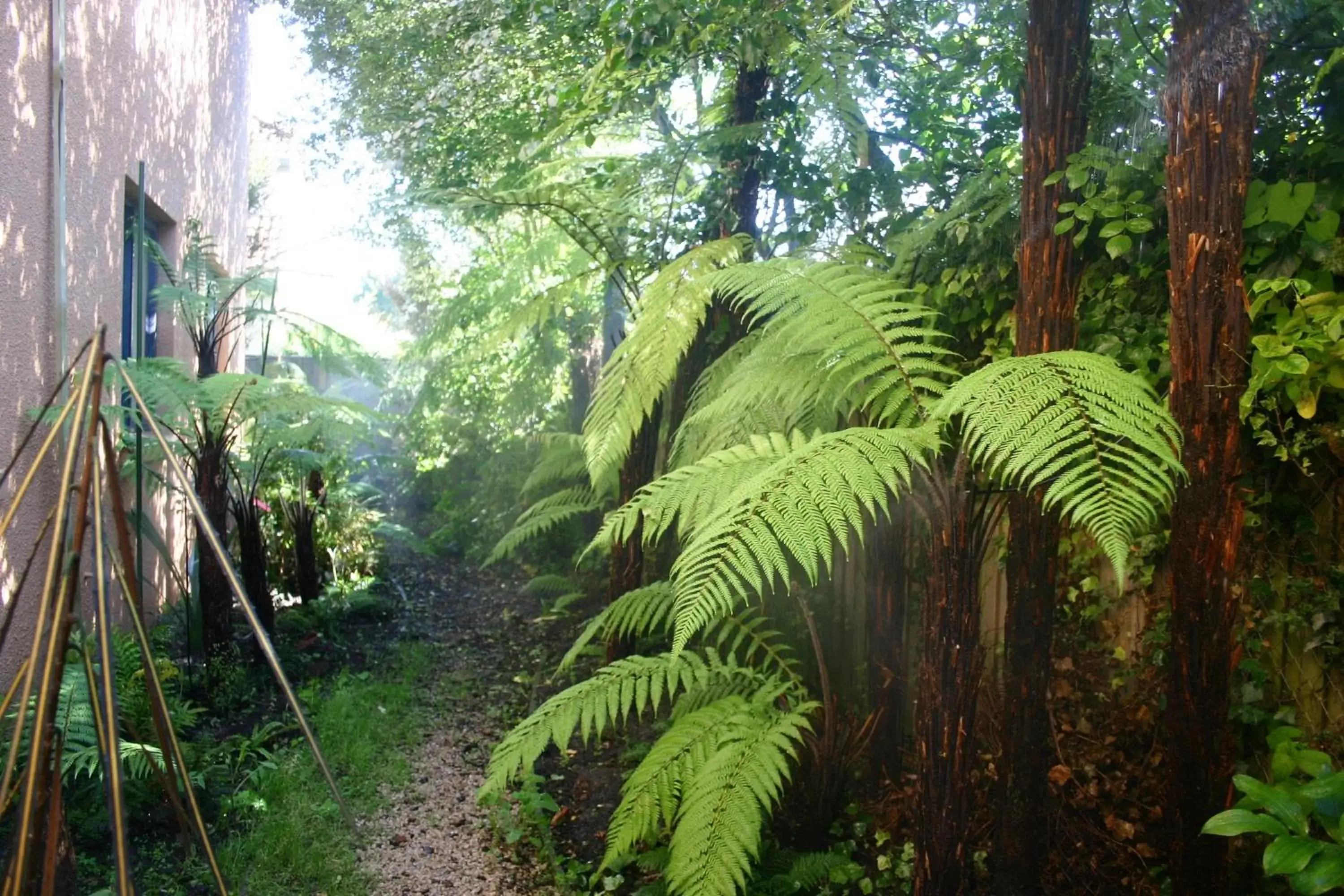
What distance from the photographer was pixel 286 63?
773 centimetres

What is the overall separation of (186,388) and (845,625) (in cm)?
251

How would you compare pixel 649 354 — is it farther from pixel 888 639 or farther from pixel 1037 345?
pixel 1037 345

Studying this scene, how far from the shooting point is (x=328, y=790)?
3.13 m

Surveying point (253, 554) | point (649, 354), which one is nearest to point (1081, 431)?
point (649, 354)

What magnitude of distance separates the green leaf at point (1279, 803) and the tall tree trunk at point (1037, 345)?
71cm

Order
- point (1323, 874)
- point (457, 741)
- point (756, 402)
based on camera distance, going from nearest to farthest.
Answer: point (1323, 874)
point (756, 402)
point (457, 741)

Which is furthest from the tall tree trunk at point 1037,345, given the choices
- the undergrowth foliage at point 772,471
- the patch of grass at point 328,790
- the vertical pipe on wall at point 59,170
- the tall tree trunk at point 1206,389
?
the vertical pipe on wall at point 59,170

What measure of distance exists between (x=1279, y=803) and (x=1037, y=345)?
1006 millimetres

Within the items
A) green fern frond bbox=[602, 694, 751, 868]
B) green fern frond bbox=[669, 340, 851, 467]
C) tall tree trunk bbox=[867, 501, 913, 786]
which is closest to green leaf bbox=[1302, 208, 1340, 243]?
green fern frond bbox=[669, 340, 851, 467]

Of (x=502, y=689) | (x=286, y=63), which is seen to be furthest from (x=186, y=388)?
(x=286, y=63)

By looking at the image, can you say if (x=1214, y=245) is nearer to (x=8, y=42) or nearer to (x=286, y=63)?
(x=8, y=42)

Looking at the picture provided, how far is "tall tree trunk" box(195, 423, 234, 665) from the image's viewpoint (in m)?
3.80

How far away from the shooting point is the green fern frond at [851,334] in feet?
6.55

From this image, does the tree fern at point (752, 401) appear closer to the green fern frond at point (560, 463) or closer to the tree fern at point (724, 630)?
the tree fern at point (724, 630)
